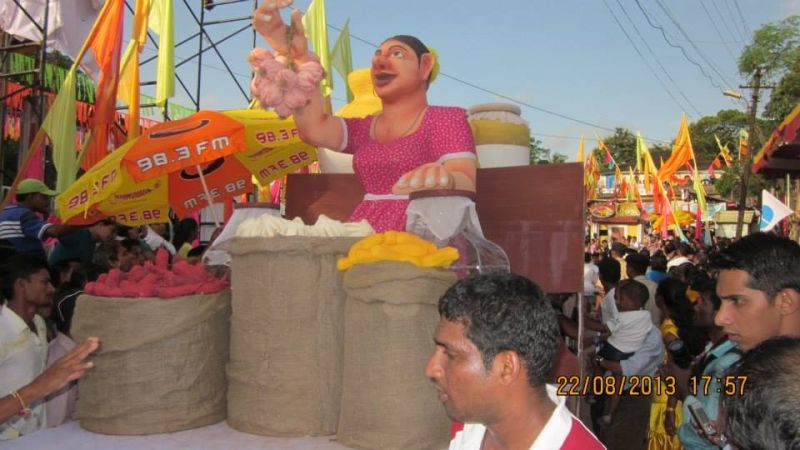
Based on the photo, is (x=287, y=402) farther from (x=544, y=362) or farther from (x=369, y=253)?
(x=544, y=362)

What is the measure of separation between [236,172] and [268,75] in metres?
3.33

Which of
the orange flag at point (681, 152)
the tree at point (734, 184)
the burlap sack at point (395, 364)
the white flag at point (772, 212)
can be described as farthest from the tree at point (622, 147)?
the burlap sack at point (395, 364)

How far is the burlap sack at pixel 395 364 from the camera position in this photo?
2.07 metres

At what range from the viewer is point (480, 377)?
1.52m

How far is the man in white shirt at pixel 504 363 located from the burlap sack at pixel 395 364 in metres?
0.52

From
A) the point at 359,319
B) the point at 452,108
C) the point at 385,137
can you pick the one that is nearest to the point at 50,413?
the point at 359,319

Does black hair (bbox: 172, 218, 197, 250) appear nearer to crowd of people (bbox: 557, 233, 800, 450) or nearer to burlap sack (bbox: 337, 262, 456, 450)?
crowd of people (bbox: 557, 233, 800, 450)

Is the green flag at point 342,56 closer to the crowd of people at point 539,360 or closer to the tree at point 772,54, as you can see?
the crowd of people at point 539,360

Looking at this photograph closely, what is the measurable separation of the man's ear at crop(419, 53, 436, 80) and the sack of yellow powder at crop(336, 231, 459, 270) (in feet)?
4.41

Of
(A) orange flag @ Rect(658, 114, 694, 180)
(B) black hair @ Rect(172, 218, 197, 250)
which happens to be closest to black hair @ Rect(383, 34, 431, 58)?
(B) black hair @ Rect(172, 218, 197, 250)

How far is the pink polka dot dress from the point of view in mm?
3113

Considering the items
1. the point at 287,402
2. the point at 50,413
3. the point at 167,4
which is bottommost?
the point at 50,413

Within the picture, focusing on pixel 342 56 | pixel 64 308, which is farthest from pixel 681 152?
pixel 64 308

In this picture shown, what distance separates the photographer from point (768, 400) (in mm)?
1177
